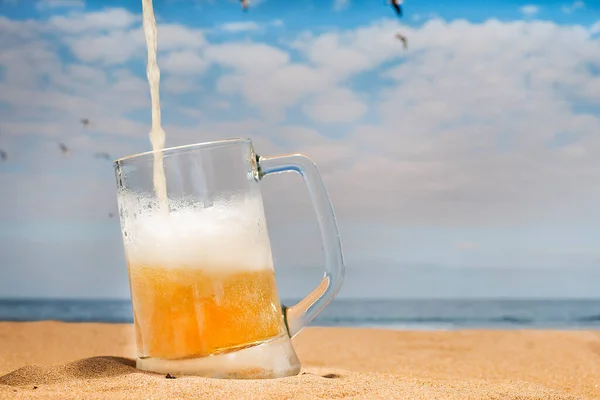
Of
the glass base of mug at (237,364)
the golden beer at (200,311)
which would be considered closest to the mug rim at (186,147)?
the golden beer at (200,311)

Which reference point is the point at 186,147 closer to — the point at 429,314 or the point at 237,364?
the point at 237,364

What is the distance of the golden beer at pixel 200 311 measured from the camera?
160 cm

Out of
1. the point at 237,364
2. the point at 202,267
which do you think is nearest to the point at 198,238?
the point at 202,267

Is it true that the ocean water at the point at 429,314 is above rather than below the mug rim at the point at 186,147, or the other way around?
below

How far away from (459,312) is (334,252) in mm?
10832

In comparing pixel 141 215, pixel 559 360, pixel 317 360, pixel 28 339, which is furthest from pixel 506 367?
pixel 28 339

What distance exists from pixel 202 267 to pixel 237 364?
0.24 metres

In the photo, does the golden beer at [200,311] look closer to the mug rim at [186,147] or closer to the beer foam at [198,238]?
the beer foam at [198,238]

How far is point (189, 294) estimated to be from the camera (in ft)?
5.28

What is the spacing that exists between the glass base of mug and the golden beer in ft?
0.05

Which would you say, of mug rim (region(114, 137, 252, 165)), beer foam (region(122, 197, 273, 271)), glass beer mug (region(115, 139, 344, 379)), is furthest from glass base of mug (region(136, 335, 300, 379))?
mug rim (region(114, 137, 252, 165))

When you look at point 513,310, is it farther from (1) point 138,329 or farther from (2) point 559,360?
(1) point 138,329

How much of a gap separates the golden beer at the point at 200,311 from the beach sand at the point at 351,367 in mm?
102

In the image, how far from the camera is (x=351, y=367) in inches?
106
